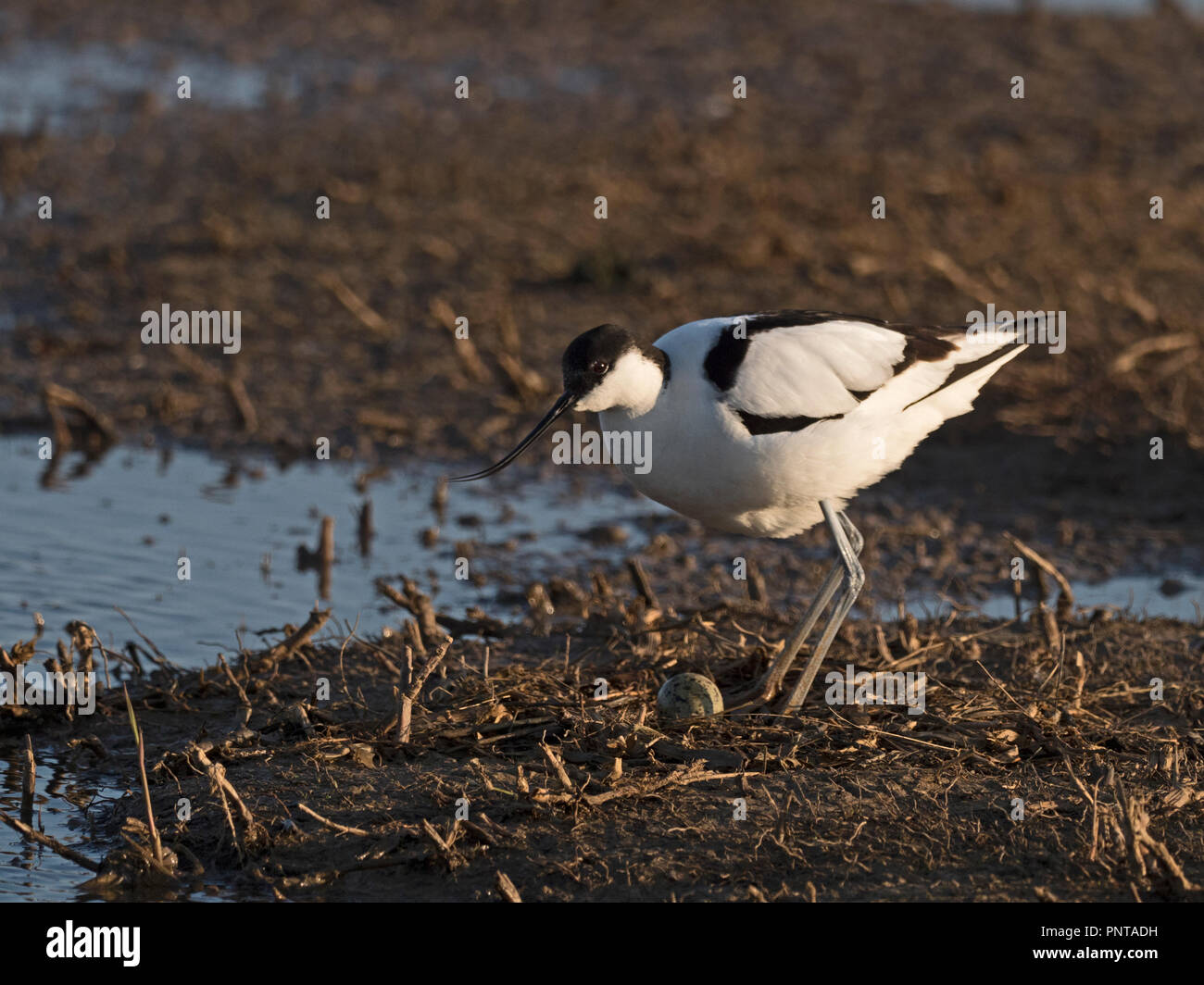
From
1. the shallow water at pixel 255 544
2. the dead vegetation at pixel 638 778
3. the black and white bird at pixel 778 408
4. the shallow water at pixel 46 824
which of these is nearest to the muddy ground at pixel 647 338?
the dead vegetation at pixel 638 778

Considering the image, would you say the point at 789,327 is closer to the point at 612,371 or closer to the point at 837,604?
the point at 612,371

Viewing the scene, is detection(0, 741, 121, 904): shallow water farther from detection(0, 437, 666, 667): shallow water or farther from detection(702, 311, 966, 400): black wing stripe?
detection(702, 311, 966, 400): black wing stripe

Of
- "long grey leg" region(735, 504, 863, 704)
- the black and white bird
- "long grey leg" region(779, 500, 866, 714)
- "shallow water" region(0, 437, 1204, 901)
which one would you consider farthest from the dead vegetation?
"shallow water" region(0, 437, 1204, 901)

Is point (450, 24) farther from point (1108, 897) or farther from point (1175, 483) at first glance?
point (1108, 897)

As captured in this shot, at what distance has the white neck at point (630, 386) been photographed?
17.5ft

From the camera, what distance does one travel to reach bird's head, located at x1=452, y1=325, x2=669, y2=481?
534 centimetres

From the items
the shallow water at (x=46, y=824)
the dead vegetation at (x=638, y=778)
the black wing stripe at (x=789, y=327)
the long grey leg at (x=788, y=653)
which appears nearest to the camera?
the dead vegetation at (x=638, y=778)

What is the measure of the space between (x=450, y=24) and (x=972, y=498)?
10.5 metres

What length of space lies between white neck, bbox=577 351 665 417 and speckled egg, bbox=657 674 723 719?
83cm

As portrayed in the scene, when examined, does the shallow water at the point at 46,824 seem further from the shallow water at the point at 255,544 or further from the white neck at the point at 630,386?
the white neck at the point at 630,386

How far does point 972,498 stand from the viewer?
27.9ft

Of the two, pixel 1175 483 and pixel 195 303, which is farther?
pixel 195 303

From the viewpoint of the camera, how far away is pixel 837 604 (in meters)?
5.87

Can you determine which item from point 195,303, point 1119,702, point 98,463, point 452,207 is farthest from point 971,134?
point 1119,702
